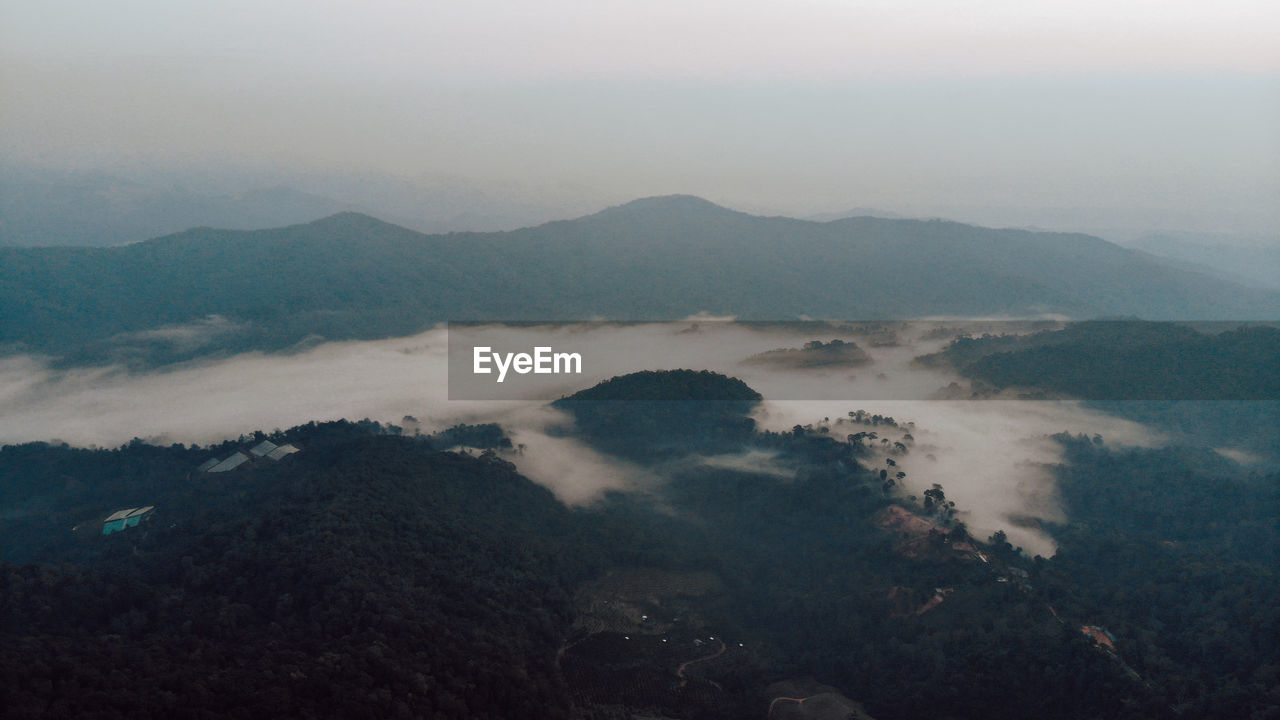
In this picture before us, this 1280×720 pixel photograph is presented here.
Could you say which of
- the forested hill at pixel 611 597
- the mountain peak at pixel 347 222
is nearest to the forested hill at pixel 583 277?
the mountain peak at pixel 347 222

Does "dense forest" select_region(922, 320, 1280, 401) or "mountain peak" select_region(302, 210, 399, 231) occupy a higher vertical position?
"mountain peak" select_region(302, 210, 399, 231)

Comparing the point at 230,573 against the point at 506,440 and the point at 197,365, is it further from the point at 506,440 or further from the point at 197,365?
the point at 197,365

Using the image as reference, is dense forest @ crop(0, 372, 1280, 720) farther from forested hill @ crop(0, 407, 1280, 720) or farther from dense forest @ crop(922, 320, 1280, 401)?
dense forest @ crop(922, 320, 1280, 401)

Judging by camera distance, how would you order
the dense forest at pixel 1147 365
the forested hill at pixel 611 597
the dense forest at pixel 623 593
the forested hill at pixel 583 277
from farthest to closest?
the forested hill at pixel 583 277
the dense forest at pixel 1147 365
the dense forest at pixel 623 593
the forested hill at pixel 611 597

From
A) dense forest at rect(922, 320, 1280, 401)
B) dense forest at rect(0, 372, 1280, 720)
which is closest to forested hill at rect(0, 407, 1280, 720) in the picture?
dense forest at rect(0, 372, 1280, 720)

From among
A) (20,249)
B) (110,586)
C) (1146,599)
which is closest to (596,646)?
(110,586)

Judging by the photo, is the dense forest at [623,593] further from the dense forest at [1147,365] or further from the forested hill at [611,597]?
the dense forest at [1147,365]
